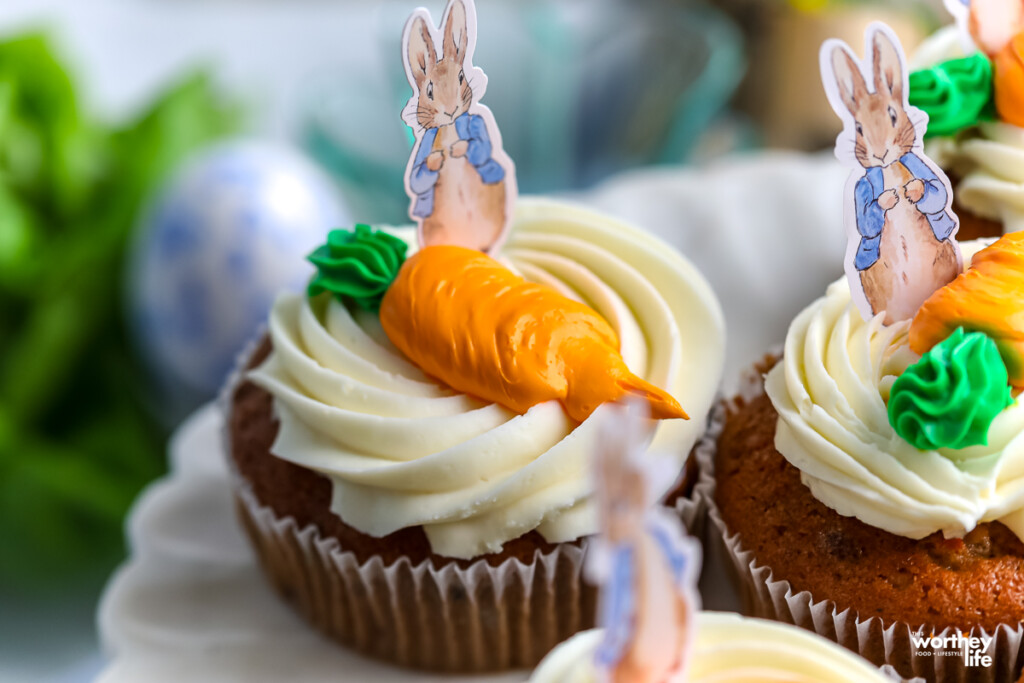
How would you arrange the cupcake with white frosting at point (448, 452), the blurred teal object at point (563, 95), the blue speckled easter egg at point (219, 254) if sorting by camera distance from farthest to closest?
the blurred teal object at point (563, 95) < the blue speckled easter egg at point (219, 254) < the cupcake with white frosting at point (448, 452)

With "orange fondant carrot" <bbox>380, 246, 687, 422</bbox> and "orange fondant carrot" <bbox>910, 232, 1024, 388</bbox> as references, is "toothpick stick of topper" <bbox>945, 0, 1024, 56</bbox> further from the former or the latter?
"orange fondant carrot" <bbox>380, 246, 687, 422</bbox>

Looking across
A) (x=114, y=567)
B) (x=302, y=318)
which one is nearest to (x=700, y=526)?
(x=302, y=318)

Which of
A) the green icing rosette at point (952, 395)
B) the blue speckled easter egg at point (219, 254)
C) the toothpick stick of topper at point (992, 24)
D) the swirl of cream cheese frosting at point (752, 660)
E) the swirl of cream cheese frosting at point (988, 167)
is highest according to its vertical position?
the blue speckled easter egg at point (219, 254)

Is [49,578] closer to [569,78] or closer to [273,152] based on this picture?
[273,152]

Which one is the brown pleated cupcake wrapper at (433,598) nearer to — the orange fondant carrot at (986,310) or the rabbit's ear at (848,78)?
the orange fondant carrot at (986,310)

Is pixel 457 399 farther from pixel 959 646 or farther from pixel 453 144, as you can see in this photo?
pixel 959 646

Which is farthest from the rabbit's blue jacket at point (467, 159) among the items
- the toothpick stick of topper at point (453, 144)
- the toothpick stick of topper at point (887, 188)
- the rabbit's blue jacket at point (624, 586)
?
the rabbit's blue jacket at point (624, 586)

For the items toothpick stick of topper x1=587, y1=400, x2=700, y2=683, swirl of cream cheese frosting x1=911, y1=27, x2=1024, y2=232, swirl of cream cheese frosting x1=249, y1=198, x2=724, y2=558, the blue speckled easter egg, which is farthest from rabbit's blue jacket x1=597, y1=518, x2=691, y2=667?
the blue speckled easter egg
